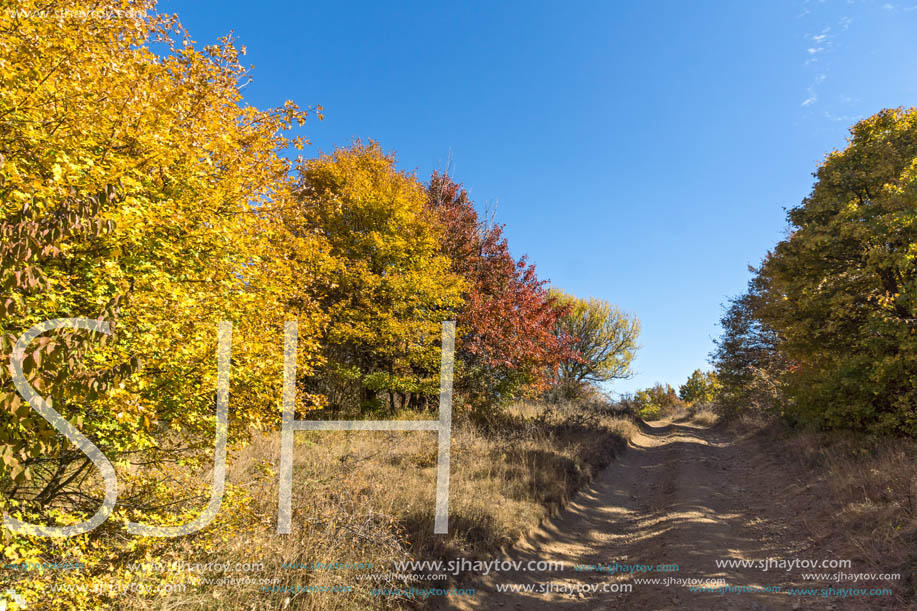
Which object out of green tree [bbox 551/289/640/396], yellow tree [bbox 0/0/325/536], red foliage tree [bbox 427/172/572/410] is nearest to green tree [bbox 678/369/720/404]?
green tree [bbox 551/289/640/396]

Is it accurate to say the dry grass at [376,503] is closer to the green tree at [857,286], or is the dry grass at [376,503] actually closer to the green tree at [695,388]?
the green tree at [857,286]

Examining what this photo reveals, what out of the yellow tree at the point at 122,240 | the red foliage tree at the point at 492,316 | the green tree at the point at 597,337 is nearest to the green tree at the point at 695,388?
Answer: the green tree at the point at 597,337

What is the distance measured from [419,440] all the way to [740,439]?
18275mm

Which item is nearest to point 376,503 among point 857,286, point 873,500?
point 873,500

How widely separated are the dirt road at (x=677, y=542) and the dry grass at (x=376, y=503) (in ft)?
2.02

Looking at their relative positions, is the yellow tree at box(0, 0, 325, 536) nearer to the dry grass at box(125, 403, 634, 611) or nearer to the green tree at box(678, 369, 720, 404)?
the dry grass at box(125, 403, 634, 611)

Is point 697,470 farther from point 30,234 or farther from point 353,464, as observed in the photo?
point 30,234

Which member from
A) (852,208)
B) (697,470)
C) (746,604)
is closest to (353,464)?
(746,604)

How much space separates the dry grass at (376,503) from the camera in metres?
5.33

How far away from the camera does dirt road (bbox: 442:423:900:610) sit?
6.09 meters

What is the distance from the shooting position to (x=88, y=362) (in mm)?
3967

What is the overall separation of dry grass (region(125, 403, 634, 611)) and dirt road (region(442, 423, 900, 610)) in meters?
0.61

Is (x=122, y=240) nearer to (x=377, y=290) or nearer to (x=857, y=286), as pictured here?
(x=377, y=290)

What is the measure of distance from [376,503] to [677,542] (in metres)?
5.83
